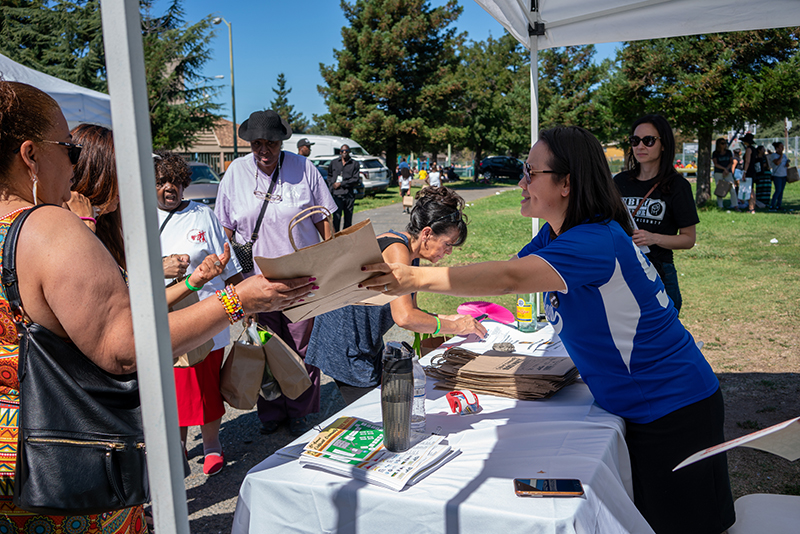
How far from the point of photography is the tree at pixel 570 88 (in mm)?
37219

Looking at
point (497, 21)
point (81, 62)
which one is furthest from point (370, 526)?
point (81, 62)

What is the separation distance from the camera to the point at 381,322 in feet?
9.64

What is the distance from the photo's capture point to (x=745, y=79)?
1396cm

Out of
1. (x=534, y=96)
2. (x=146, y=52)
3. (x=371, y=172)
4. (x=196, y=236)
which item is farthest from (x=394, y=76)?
(x=196, y=236)

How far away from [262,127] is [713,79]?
1412 centimetres

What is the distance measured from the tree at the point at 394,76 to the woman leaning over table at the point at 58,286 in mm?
30283

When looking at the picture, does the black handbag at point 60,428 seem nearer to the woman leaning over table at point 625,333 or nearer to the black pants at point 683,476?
the woman leaning over table at point 625,333

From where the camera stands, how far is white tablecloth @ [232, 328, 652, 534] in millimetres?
1446

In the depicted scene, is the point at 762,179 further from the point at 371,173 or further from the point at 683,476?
the point at 683,476

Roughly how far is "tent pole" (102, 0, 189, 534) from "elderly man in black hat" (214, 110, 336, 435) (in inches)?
108

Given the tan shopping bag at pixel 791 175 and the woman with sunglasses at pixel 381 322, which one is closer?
the woman with sunglasses at pixel 381 322

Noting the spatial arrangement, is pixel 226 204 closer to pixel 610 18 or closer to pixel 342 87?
pixel 610 18

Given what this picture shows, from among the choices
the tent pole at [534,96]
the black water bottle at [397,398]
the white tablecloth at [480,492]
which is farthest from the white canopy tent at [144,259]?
the tent pole at [534,96]

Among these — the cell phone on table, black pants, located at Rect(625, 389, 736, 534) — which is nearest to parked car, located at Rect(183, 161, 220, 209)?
black pants, located at Rect(625, 389, 736, 534)
